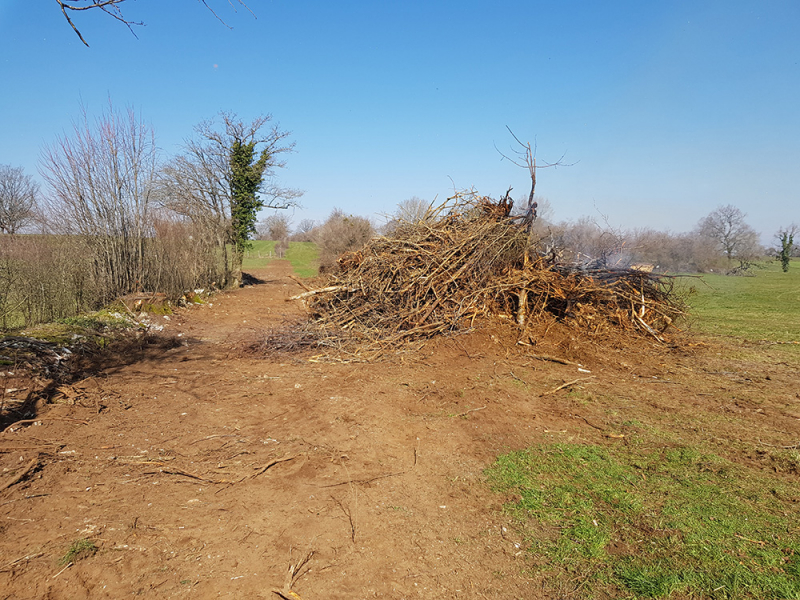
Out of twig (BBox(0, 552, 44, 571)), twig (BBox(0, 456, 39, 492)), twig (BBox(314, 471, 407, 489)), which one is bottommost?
twig (BBox(314, 471, 407, 489))

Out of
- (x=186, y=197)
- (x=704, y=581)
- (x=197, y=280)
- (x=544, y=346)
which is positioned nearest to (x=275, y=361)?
(x=544, y=346)

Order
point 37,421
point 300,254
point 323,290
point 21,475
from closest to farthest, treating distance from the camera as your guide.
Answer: point 21,475
point 37,421
point 323,290
point 300,254

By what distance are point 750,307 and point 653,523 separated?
13719 mm

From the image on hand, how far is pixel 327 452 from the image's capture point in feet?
13.0

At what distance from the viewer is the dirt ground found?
2.45 meters

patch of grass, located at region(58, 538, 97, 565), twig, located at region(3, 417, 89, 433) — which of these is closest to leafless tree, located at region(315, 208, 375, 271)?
twig, located at region(3, 417, 89, 433)

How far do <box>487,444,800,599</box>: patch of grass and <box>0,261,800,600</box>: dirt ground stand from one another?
0.80 ft

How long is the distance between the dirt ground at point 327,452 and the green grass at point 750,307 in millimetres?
2070

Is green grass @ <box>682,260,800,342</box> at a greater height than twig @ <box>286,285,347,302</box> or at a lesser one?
lesser

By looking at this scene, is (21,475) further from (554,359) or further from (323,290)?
(554,359)

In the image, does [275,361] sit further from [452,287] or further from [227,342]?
[452,287]

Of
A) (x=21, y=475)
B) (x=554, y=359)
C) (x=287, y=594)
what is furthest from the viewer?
(x=554, y=359)

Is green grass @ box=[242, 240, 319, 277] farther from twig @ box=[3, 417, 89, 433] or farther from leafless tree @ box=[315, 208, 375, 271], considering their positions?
twig @ box=[3, 417, 89, 433]

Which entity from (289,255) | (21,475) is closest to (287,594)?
(21,475)
